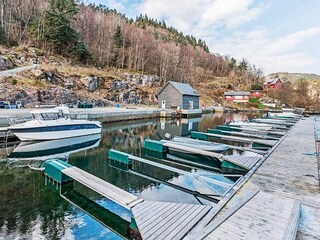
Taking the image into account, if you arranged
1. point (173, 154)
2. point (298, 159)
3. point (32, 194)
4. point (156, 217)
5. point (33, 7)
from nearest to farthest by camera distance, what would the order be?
point (156, 217) → point (32, 194) → point (298, 159) → point (173, 154) → point (33, 7)

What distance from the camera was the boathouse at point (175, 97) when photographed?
38.4 meters

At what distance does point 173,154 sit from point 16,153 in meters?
8.56

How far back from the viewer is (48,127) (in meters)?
14.9

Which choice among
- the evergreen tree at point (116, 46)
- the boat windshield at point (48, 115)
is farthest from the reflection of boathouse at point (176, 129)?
the evergreen tree at point (116, 46)

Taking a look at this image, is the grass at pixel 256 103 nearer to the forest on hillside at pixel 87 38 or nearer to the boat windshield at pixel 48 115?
the forest on hillside at pixel 87 38

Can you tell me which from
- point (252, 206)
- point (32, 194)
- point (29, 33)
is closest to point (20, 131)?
point (32, 194)

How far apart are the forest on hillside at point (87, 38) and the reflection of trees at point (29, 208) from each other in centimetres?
3669

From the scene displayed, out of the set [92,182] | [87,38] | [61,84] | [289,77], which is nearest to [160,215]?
[92,182]

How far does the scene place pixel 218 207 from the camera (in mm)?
4785

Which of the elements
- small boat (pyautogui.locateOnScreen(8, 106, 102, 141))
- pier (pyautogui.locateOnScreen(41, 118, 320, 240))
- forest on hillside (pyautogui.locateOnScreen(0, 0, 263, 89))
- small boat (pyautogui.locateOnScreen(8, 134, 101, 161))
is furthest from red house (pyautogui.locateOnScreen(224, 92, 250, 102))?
pier (pyautogui.locateOnScreen(41, 118, 320, 240))

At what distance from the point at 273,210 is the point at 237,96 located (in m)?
64.4

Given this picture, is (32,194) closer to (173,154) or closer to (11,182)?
(11,182)

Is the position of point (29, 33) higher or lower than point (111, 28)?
lower

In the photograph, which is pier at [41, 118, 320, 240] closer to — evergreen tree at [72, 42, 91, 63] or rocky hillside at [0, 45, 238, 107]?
rocky hillside at [0, 45, 238, 107]
